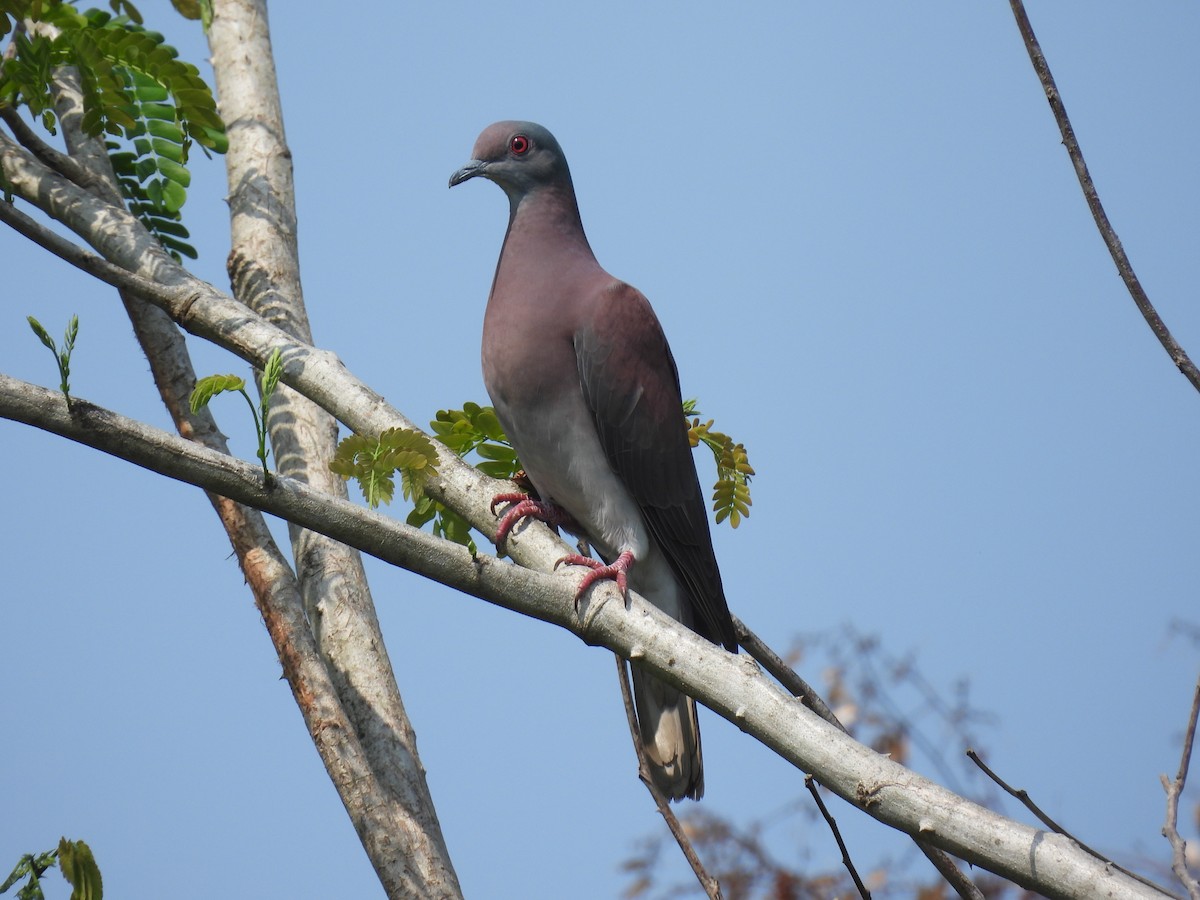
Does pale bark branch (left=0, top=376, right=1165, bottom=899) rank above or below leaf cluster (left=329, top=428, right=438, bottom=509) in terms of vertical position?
below

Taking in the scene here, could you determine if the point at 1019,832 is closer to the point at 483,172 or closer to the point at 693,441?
the point at 693,441

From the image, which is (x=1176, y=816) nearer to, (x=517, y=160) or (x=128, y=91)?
(x=517, y=160)

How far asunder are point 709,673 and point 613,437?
141 centimetres

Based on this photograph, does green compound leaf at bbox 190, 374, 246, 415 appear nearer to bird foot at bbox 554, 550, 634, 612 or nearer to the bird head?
bird foot at bbox 554, 550, 634, 612

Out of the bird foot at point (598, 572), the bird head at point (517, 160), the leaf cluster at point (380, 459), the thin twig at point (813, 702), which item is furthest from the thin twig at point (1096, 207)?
the bird head at point (517, 160)

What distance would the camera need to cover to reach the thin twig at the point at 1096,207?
1841mm

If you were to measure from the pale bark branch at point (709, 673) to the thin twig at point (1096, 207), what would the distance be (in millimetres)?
727

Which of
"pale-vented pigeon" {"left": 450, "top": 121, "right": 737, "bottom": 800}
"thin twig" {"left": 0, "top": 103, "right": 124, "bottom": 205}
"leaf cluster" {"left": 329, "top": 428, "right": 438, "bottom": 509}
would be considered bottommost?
"leaf cluster" {"left": 329, "top": 428, "right": 438, "bottom": 509}

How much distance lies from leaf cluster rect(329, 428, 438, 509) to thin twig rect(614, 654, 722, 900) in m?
0.63

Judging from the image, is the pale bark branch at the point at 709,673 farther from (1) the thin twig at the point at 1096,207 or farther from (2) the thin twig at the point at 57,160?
(2) the thin twig at the point at 57,160

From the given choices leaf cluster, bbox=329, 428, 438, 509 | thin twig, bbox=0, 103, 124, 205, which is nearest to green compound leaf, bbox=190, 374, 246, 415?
leaf cluster, bbox=329, 428, 438, 509

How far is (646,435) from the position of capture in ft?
11.7

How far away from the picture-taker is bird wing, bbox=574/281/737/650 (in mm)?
3504

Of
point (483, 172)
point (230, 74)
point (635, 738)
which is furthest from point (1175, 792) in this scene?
point (230, 74)
